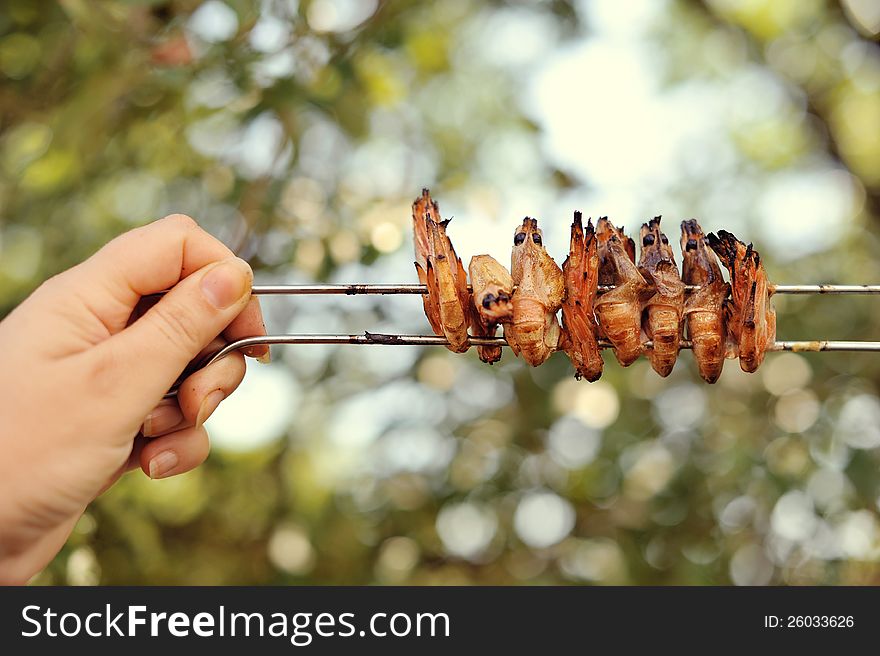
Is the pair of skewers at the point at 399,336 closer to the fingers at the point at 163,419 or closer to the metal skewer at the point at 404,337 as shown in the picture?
the metal skewer at the point at 404,337

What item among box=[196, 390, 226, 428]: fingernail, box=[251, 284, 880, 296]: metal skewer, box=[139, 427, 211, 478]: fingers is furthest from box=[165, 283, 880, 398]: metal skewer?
box=[139, 427, 211, 478]: fingers

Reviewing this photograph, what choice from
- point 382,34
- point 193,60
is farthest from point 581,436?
point 193,60

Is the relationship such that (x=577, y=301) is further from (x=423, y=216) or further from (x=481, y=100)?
(x=481, y=100)

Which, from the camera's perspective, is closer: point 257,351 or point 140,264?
point 140,264

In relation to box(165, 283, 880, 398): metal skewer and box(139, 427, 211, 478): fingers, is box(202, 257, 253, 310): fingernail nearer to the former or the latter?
box(165, 283, 880, 398): metal skewer

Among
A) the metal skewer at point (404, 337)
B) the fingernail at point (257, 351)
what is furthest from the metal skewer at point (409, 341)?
the fingernail at point (257, 351)

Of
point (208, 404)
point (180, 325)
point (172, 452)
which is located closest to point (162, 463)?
point (172, 452)

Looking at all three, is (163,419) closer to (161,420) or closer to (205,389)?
(161,420)
